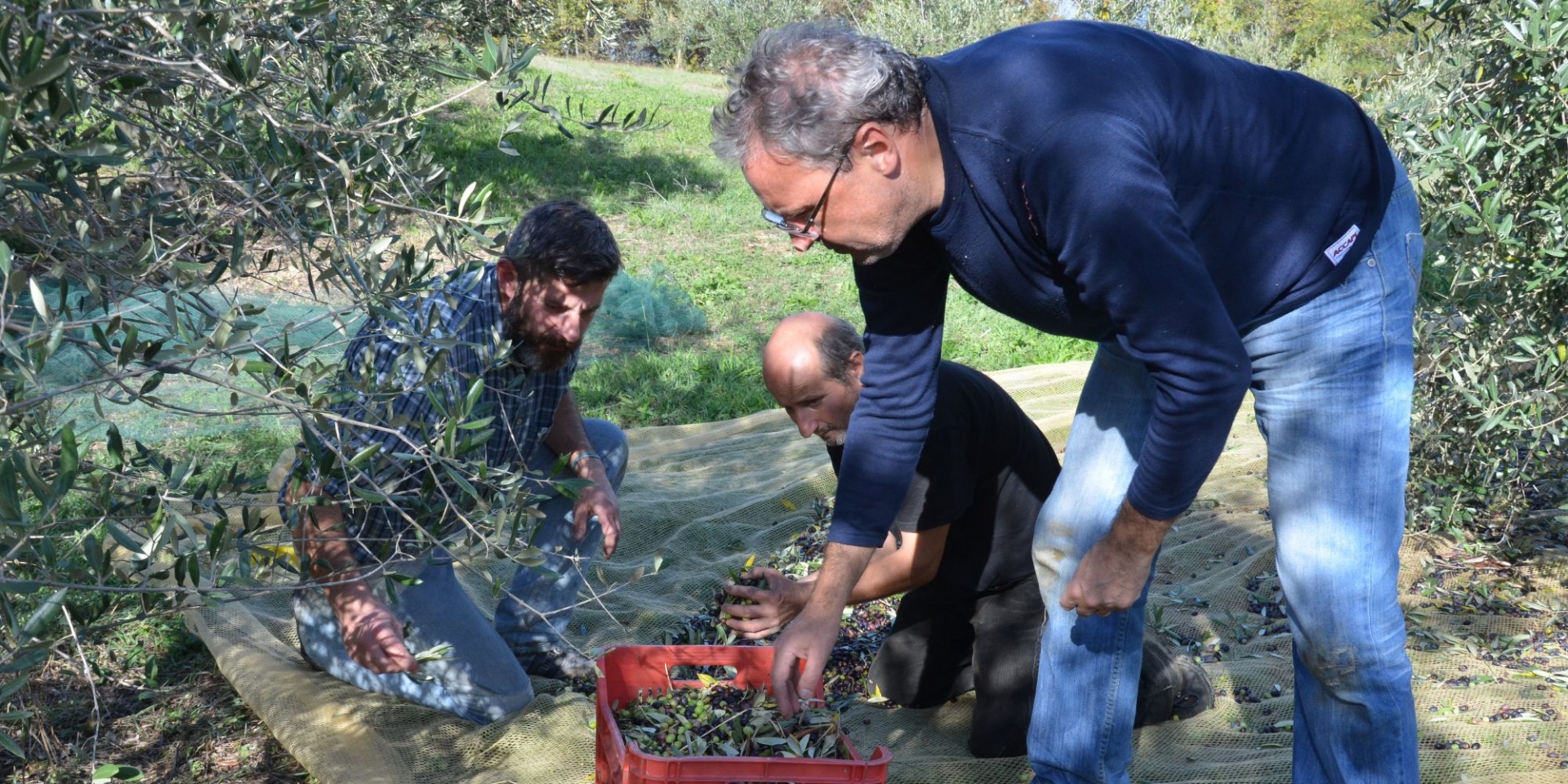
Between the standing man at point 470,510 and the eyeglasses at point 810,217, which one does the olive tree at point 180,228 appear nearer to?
the standing man at point 470,510

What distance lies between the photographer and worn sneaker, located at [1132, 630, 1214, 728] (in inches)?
116

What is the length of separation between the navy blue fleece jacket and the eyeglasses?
0.57 feet

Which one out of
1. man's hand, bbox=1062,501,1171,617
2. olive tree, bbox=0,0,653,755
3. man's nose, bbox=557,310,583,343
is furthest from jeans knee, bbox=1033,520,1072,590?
man's nose, bbox=557,310,583,343

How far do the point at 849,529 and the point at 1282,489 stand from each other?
2.53 ft

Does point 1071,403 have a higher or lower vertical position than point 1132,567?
lower

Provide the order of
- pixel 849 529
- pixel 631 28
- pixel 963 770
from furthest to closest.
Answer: pixel 631 28 < pixel 963 770 < pixel 849 529

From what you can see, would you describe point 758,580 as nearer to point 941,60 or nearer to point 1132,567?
point 1132,567

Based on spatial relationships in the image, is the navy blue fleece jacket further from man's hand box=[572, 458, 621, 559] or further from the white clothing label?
man's hand box=[572, 458, 621, 559]

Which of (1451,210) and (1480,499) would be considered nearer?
(1451,210)

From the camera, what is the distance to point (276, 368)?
6.01ft

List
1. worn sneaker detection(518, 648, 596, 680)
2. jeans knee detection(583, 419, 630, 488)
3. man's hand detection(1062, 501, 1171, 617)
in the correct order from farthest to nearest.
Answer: jeans knee detection(583, 419, 630, 488)
worn sneaker detection(518, 648, 596, 680)
man's hand detection(1062, 501, 1171, 617)

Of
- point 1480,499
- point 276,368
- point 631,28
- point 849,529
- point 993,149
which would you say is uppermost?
point 993,149

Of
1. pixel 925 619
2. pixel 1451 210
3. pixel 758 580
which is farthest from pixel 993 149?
pixel 1451 210

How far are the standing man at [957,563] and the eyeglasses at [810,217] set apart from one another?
875 mm
